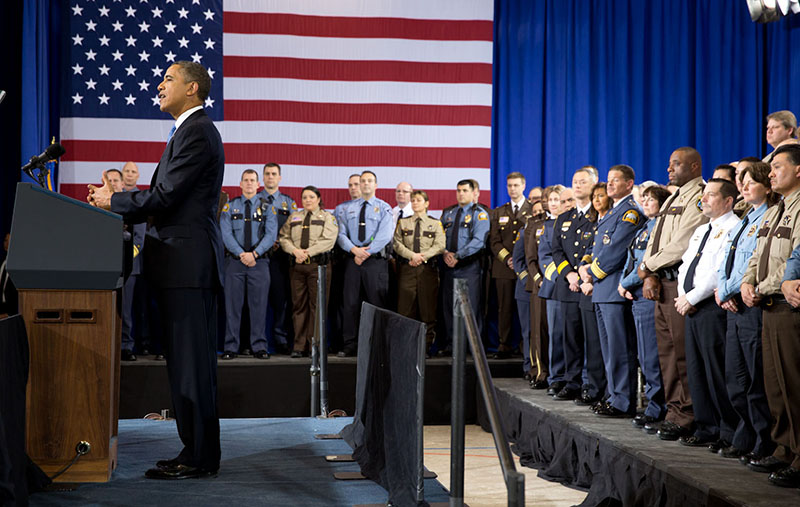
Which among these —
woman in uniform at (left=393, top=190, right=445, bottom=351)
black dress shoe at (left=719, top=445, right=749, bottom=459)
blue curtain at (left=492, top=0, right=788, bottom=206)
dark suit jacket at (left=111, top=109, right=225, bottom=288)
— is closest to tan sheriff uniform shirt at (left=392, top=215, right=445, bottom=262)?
woman in uniform at (left=393, top=190, right=445, bottom=351)

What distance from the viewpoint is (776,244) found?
3.75 meters

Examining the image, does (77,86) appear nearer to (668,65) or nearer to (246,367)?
(246,367)

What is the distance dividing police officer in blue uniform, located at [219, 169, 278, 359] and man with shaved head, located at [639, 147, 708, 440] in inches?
162

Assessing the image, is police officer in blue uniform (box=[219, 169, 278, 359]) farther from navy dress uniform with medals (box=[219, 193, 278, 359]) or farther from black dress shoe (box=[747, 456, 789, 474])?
black dress shoe (box=[747, 456, 789, 474])

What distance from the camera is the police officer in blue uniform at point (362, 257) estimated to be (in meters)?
8.09

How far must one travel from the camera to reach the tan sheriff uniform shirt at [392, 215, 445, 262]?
26.8 ft

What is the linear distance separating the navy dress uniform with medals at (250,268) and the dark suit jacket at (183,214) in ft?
15.7

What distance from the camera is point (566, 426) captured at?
5.18m

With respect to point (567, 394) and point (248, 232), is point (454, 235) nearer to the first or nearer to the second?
point (248, 232)

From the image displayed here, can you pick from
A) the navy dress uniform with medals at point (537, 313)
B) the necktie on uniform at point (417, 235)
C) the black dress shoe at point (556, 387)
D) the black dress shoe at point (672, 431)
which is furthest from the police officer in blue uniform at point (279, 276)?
the black dress shoe at point (672, 431)

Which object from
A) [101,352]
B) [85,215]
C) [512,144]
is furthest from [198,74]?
[512,144]

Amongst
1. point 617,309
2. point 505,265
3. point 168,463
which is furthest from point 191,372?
point 505,265

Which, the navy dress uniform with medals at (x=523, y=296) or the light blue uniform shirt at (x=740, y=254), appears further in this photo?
the navy dress uniform with medals at (x=523, y=296)

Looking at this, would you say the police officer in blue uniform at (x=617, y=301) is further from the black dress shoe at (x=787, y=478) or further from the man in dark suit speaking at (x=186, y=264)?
the man in dark suit speaking at (x=186, y=264)
